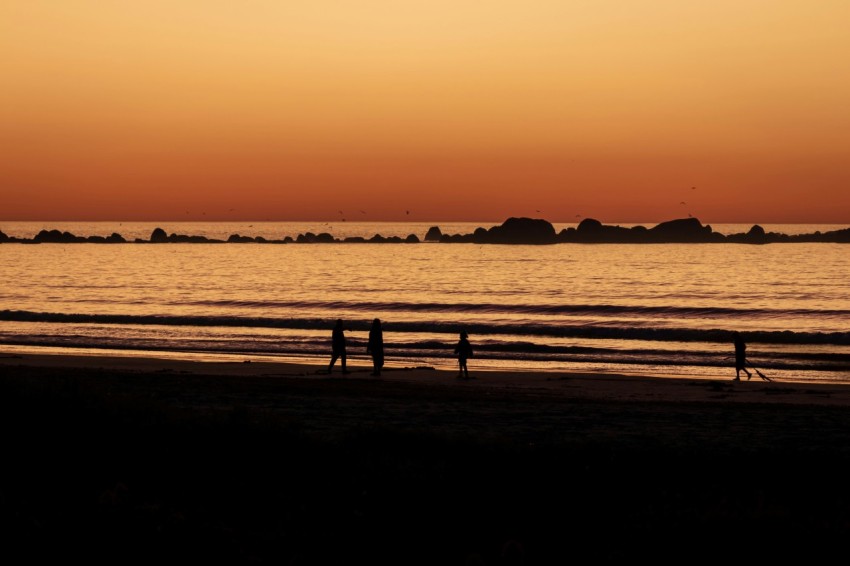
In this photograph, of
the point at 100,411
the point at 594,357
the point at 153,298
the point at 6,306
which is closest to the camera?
the point at 100,411

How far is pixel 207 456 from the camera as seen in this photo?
13.2 m

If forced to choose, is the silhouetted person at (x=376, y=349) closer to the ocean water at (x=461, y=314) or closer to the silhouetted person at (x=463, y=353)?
the silhouetted person at (x=463, y=353)

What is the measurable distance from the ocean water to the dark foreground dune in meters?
17.9

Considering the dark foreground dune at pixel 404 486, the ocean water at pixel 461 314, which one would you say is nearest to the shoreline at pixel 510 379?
the ocean water at pixel 461 314

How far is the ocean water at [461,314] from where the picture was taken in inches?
1563

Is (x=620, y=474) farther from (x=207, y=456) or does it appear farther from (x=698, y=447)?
(x=207, y=456)

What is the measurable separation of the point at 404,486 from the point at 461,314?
4958cm

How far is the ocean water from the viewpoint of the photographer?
130 feet

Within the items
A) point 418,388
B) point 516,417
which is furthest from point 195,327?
point 516,417

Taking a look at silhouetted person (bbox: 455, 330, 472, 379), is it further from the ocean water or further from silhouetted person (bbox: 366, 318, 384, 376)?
the ocean water

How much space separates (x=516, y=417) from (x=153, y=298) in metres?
57.8

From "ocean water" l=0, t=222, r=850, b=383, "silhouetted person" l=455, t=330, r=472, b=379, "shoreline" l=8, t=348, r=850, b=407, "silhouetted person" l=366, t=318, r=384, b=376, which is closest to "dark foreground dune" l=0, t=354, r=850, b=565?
"shoreline" l=8, t=348, r=850, b=407

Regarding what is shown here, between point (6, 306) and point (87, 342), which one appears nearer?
point (87, 342)

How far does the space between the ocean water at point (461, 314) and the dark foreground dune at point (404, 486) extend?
17.9 meters
